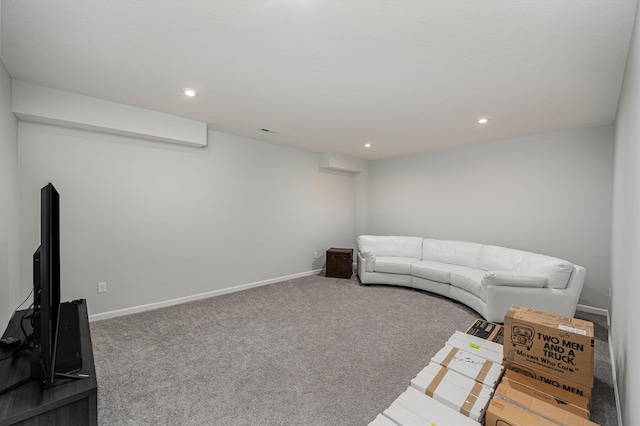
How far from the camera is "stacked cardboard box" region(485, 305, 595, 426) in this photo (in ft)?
4.98

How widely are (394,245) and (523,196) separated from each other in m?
2.21

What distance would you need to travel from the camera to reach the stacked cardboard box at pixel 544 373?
4.98ft

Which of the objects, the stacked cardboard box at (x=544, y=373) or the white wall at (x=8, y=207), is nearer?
the stacked cardboard box at (x=544, y=373)

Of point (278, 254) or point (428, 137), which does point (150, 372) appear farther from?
point (428, 137)

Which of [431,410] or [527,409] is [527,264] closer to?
[527,409]

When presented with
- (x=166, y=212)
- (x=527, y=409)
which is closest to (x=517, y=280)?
(x=527, y=409)

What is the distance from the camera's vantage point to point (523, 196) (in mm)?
4359

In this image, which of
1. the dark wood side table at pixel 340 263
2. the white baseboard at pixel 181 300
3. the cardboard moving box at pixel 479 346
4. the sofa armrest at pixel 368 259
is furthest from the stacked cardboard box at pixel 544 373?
the white baseboard at pixel 181 300

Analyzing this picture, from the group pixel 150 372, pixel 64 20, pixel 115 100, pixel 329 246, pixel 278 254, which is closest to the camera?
pixel 64 20

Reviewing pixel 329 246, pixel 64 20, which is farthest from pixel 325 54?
pixel 329 246

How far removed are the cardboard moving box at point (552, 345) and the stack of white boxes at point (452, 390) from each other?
0.23 meters

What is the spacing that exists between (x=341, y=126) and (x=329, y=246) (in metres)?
2.80

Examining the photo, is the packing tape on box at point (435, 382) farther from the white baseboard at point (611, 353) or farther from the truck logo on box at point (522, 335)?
the white baseboard at point (611, 353)

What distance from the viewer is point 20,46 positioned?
204 cm
